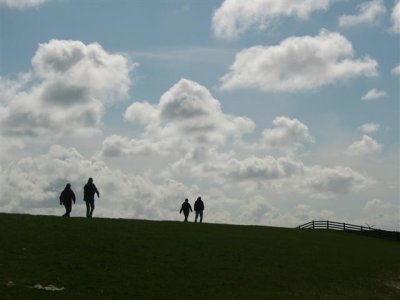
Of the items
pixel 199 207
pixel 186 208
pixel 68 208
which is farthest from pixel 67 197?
pixel 199 207

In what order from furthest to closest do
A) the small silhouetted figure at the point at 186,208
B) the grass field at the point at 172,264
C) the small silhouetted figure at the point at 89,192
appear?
the small silhouetted figure at the point at 186,208 < the small silhouetted figure at the point at 89,192 < the grass field at the point at 172,264

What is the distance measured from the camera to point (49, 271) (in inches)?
931

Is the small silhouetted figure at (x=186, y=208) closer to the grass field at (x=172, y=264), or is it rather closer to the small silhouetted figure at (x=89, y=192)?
the grass field at (x=172, y=264)

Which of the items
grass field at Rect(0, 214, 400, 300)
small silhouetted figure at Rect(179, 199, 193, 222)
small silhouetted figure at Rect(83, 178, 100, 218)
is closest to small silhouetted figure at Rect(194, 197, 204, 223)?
small silhouetted figure at Rect(179, 199, 193, 222)

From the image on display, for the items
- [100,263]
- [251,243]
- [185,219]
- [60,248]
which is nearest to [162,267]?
[100,263]

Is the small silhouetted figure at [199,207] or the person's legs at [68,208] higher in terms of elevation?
the small silhouetted figure at [199,207]

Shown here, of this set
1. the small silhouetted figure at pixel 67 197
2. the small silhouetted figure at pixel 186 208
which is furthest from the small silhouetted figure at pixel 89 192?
the small silhouetted figure at pixel 186 208

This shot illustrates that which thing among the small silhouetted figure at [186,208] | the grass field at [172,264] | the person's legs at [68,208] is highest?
the small silhouetted figure at [186,208]

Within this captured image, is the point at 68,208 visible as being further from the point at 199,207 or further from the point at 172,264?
the point at 172,264

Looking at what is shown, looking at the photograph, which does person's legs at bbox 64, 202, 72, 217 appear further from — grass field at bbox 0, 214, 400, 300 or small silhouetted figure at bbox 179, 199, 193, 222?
small silhouetted figure at bbox 179, 199, 193, 222

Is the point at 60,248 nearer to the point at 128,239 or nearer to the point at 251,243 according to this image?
the point at 128,239

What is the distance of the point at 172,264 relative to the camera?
90.7 ft

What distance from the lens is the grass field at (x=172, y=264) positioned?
22688mm

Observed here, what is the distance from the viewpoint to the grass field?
22.7 meters
